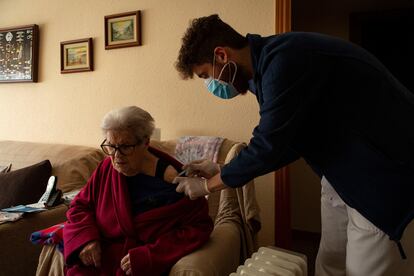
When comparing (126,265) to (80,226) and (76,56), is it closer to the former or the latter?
(80,226)

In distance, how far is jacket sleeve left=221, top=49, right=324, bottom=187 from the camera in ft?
2.61

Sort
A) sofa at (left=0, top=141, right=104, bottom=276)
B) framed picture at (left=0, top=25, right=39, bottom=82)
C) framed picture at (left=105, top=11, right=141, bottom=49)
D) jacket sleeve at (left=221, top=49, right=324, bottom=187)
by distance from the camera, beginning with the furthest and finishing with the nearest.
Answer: framed picture at (left=0, top=25, right=39, bottom=82)
framed picture at (left=105, top=11, right=141, bottom=49)
sofa at (left=0, top=141, right=104, bottom=276)
jacket sleeve at (left=221, top=49, right=324, bottom=187)

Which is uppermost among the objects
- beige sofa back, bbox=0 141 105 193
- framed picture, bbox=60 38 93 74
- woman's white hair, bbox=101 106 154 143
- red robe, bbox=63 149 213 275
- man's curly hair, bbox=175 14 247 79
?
framed picture, bbox=60 38 93 74

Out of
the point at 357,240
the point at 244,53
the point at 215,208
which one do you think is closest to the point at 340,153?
the point at 357,240

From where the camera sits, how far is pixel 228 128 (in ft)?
6.61

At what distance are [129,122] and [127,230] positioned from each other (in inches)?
17.1

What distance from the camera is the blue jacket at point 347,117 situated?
2.62 ft

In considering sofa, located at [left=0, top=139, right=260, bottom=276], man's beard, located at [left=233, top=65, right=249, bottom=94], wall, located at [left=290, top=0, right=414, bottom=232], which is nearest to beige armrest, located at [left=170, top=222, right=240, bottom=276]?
sofa, located at [left=0, top=139, right=260, bottom=276]

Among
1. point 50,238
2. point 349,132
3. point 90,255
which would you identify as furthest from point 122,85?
point 349,132

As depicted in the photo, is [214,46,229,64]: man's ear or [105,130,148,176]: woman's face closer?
[214,46,229,64]: man's ear

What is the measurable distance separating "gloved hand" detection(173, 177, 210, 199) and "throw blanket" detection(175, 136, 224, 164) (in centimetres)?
56

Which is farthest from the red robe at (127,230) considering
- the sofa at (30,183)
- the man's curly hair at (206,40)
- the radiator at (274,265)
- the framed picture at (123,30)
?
the framed picture at (123,30)

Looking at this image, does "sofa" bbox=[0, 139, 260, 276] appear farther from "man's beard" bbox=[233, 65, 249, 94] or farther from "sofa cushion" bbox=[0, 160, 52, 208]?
"man's beard" bbox=[233, 65, 249, 94]

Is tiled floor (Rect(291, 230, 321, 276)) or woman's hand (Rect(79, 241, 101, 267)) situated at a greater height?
woman's hand (Rect(79, 241, 101, 267))
